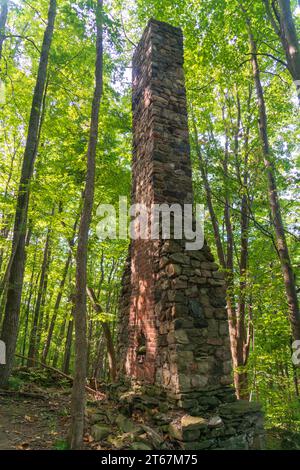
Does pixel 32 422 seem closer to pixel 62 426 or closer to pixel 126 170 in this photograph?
pixel 62 426

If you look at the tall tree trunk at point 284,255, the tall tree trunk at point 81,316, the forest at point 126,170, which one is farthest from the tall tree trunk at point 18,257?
the tall tree trunk at point 284,255

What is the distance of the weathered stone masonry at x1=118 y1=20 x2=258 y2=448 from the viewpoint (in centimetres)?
Answer: 407

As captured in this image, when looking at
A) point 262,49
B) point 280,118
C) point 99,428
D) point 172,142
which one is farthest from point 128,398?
point 262,49

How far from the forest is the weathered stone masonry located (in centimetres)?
57

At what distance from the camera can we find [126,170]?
10055mm

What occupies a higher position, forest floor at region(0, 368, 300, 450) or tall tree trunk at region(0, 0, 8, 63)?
tall tree trunk at region(0, 0, 8, 63)

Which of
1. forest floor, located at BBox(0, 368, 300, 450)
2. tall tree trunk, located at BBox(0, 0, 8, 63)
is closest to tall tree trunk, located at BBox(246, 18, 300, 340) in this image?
forest floor, located at BBox(0, 368, 300, 450)

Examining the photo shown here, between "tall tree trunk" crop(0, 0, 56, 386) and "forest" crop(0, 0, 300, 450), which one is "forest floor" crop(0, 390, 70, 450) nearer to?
"forest" crop(0, 0, 300, 450)

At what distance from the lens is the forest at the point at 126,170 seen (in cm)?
484

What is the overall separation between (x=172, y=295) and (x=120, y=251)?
6101 millimetres

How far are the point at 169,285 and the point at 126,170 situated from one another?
6.41m

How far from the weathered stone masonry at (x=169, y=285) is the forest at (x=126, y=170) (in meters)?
0.57

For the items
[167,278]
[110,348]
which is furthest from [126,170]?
[167,278]

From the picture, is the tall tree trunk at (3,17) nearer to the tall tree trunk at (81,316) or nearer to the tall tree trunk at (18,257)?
the tall tree trunk at (18,257)
